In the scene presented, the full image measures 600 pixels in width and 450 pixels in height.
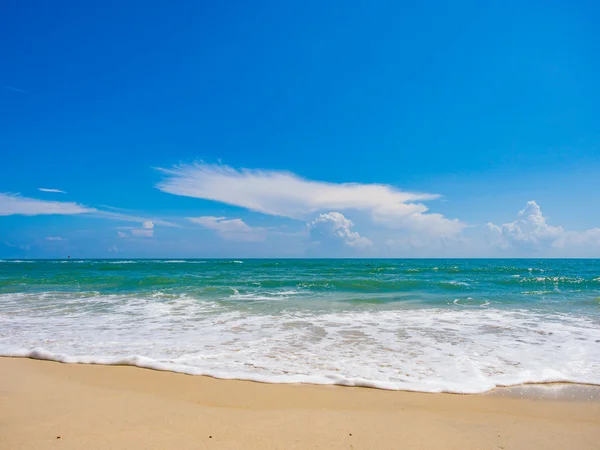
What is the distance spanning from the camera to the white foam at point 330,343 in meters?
5.14

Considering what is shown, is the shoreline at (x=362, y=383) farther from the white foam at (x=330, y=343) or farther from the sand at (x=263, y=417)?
the sand at (x=263, y=417)

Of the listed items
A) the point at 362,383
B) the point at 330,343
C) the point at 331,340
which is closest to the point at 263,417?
the point at 362,383

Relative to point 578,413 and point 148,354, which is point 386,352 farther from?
point 148,354

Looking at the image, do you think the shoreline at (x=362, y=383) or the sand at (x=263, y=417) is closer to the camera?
the sand at (x=263, y=417)

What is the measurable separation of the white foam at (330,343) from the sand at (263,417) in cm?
49

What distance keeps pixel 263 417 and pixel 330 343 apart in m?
3.55

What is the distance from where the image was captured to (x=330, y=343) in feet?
23.0

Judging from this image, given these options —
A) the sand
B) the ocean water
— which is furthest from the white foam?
the sand

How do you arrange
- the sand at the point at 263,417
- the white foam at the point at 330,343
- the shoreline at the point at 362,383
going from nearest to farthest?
the sand at the point at 263,417
the shoreline at the point at 362,383
the white foam at the point at 330,343

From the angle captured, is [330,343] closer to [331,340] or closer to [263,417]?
[331,340]

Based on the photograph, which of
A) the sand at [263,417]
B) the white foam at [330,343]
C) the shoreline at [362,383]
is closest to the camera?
the sand at [263,417]

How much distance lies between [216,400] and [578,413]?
13.6 ft

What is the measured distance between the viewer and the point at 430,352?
639 cm

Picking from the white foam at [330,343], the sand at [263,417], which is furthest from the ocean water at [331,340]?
the sand at [263,417]
